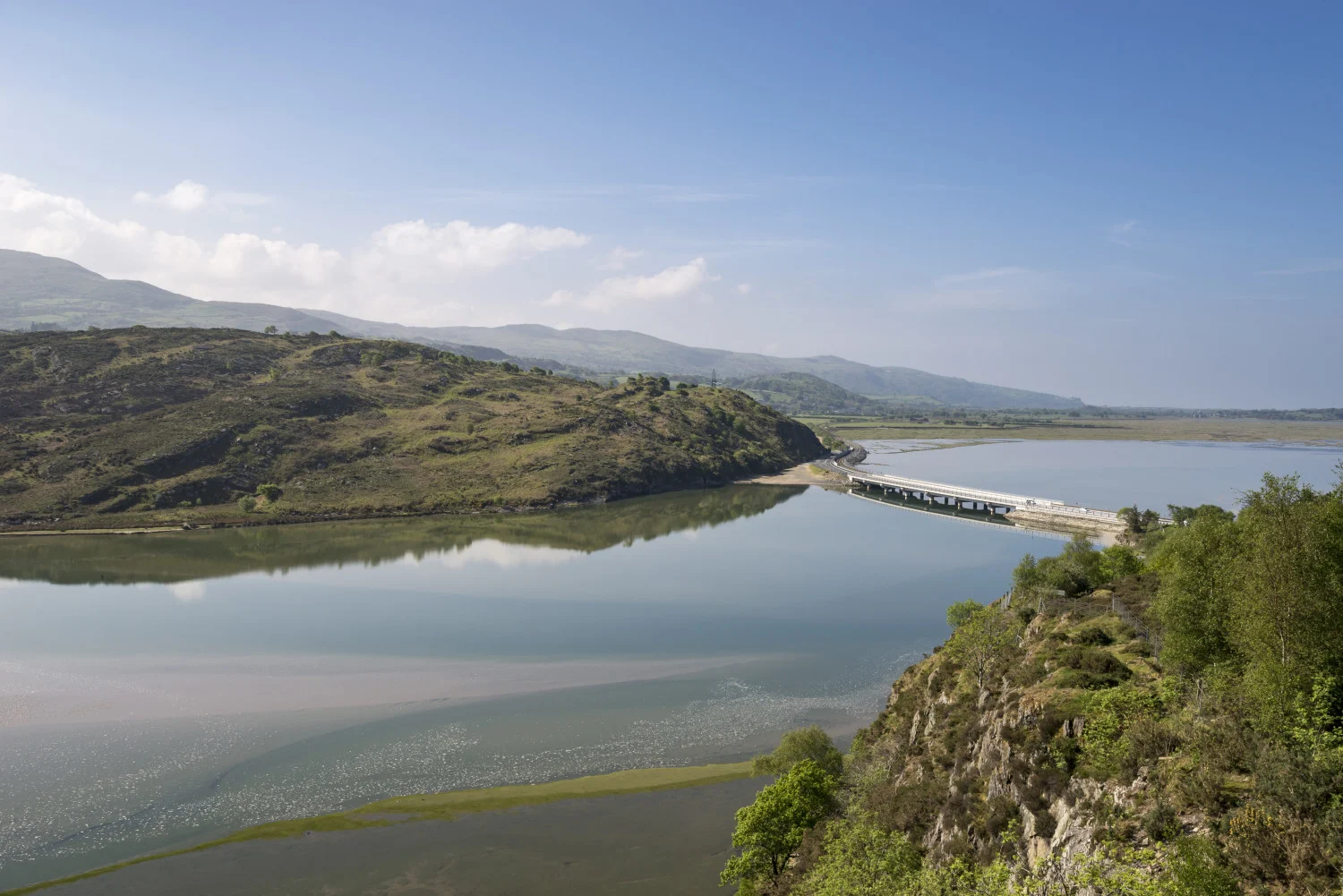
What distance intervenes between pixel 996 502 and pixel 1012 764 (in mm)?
123439

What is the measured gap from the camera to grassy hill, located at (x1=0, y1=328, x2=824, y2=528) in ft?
437

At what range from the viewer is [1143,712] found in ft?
78.7

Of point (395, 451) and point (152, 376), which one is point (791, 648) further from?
point (152, 376)

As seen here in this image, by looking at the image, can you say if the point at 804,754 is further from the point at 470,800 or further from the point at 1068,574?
the point at 1068,574

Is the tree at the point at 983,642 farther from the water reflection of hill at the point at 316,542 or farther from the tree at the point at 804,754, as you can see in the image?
the water reflection of hill at the point at 316,542

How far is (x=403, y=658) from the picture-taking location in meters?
64.1

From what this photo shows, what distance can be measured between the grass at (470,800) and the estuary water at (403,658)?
1119mm

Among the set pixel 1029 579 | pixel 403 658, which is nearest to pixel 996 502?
pixel 1029 579

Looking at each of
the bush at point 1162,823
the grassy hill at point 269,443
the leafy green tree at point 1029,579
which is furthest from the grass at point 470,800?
the grassy hill at point 269,443

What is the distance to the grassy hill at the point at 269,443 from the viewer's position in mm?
133250

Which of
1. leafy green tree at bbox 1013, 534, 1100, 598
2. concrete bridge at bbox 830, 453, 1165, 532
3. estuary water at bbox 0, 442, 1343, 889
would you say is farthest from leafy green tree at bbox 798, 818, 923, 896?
concrete bridge at bbox 830, 453, 1165, 532

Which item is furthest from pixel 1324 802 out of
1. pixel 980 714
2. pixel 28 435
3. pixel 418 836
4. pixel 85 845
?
pixel 28 435

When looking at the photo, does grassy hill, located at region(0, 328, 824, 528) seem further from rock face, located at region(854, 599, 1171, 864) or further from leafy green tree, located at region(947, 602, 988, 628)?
rock face, located at region(854, 599, 1171, 864)

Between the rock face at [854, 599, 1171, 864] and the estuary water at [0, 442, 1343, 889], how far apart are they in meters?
15.0
